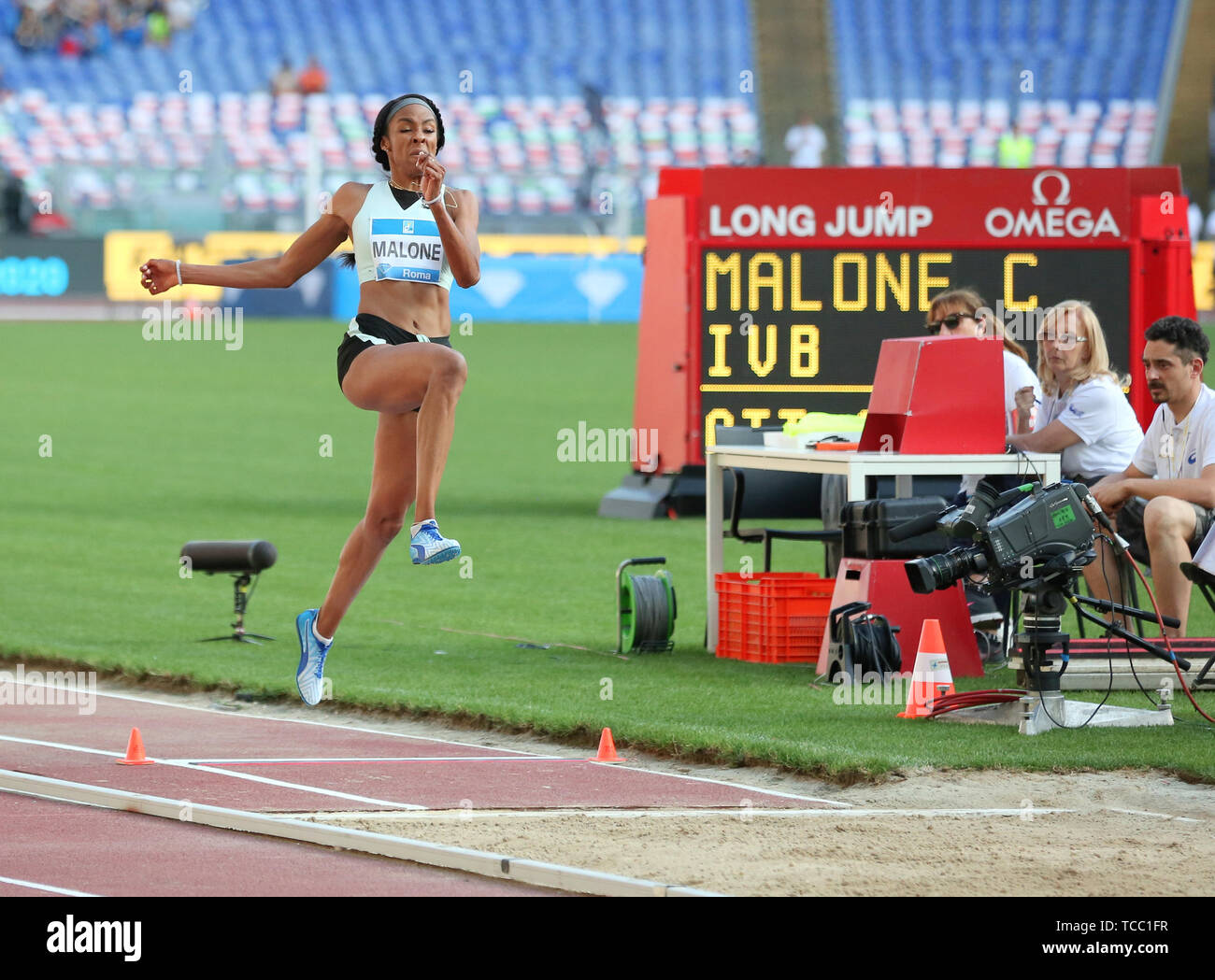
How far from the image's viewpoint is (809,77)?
1802 inches

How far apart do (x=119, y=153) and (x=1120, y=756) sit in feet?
130

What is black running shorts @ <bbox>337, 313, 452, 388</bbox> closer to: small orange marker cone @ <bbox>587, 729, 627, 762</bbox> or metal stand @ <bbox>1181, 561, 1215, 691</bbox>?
small orange marker cone @ <bbox>587, 729, 627, 762</bbox>

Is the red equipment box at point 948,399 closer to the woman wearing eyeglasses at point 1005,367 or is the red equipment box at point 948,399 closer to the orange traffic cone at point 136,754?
the woman wearing eyeglasses at point 1005,367

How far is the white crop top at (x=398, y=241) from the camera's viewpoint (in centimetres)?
660

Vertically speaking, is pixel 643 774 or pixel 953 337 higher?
pixel 953 337

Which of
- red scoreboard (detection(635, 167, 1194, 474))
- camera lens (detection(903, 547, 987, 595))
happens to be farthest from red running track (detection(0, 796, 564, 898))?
red scoreboard (detection(635, 167, 1194, 474))

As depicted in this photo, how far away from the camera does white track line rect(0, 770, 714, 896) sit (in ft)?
18.5

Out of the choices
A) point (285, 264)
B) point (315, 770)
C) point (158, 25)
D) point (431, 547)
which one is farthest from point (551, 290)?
point (431, 547)

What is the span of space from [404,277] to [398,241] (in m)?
0.12

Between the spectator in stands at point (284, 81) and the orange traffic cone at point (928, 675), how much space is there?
128ft

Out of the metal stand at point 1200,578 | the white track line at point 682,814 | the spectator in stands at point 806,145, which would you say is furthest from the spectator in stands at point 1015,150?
the white track line at point 682,814

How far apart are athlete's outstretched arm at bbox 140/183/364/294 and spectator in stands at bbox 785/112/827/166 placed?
107 feet
